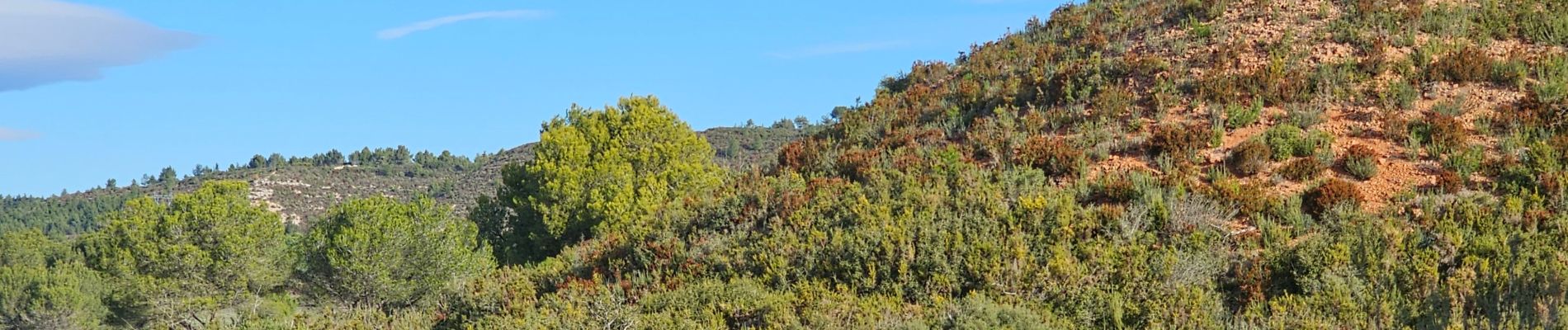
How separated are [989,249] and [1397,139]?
6.89 metres

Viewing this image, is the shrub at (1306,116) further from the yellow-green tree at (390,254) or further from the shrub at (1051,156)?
the yellow-green tree at (390,254)

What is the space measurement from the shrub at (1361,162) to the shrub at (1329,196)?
723 mm

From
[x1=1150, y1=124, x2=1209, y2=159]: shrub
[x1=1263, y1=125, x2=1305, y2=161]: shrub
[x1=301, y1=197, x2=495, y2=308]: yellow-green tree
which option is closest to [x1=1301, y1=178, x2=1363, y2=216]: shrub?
[x1=1263, y1=125, x2=1305, y2=161]: shrub

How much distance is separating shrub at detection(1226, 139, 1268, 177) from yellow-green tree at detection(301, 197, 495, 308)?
23239 millimetres

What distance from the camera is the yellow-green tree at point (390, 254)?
34844mm

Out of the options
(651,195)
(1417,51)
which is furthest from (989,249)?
(651,195)

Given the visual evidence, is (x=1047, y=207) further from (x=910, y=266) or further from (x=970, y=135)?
(x=970, y=135)

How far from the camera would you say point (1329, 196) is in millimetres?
14391

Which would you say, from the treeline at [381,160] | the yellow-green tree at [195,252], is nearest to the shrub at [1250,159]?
the yellow-green tree at [195,252]

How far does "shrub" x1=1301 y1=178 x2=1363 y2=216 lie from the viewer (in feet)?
47.1

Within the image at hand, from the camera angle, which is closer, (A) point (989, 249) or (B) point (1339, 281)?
(B) point (1339, 281)

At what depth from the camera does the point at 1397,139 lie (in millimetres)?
16422

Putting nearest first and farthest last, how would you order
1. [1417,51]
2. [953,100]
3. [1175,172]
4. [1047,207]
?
1. [1047,207]
2. [1175,172]
3. [1417,51]
4. [953,100]

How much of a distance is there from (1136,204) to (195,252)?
110 feet
